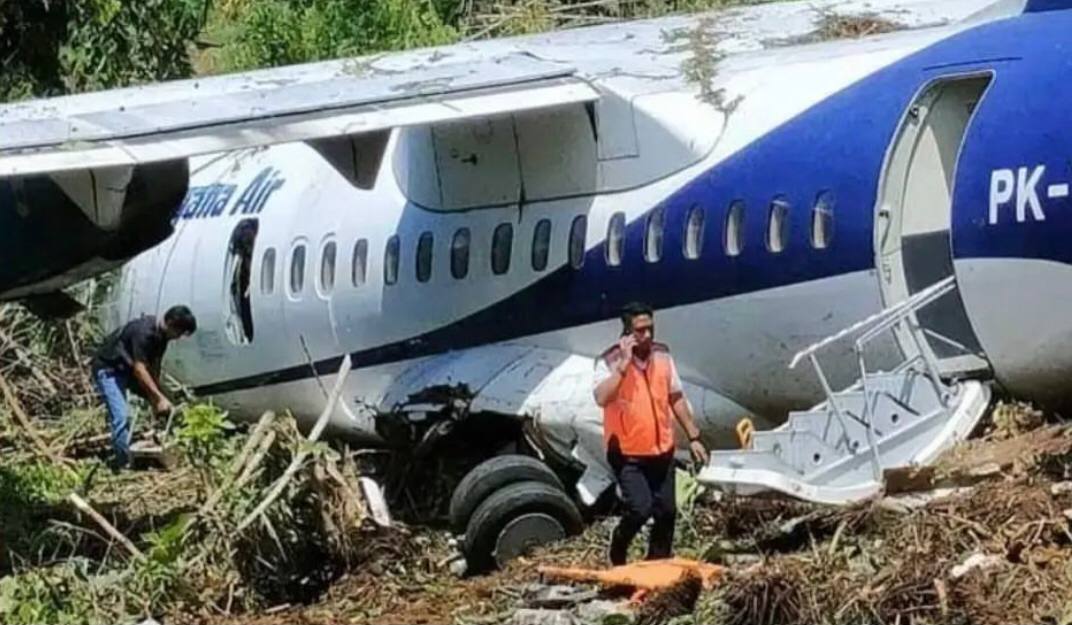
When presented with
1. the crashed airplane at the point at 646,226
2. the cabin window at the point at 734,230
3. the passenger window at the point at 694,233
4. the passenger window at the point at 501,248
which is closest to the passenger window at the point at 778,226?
the crashed airplane at the point at 646,226

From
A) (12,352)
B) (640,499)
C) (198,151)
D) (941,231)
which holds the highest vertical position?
(198,151)

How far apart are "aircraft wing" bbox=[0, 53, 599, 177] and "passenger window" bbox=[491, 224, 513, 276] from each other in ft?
3.30

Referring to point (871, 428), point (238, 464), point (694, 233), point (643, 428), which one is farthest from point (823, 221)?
point (238, 464)

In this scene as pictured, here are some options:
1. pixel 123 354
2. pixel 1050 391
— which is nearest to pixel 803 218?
pixel 1050 391

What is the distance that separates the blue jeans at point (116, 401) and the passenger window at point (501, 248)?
363 cm

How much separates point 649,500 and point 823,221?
6.30ft

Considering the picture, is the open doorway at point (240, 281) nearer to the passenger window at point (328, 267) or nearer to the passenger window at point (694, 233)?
the passenger window at point (328, 267)

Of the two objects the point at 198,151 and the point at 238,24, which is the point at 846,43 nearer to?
the point at 198,151

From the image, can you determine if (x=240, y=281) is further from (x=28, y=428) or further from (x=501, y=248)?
(x=501, y=248)

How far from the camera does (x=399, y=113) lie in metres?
14.7

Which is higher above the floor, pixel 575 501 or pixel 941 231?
pixel 941 231

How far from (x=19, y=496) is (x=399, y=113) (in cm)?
453

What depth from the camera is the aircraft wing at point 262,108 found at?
44.0 feet

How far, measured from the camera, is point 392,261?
17.0 meters
